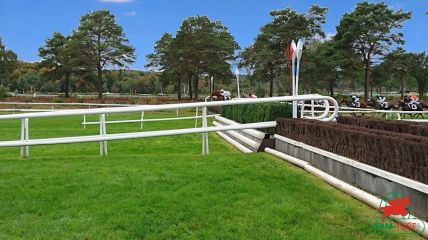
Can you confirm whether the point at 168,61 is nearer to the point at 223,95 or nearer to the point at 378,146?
the point at 223,95

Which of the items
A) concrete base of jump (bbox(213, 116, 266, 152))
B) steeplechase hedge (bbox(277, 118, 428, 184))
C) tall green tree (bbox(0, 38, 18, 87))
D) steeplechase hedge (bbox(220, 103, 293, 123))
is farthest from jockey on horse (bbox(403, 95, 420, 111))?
tall green tree (bbox(0, 38, 18, 87))

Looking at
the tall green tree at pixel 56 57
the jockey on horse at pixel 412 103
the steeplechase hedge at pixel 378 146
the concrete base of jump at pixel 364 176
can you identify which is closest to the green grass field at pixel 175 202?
the concrete base of jump at pixel 364 176

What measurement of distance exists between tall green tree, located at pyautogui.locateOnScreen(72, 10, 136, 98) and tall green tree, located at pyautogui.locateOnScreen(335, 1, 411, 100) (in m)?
24.4

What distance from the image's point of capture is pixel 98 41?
174 feet

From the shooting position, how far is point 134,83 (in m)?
95.3

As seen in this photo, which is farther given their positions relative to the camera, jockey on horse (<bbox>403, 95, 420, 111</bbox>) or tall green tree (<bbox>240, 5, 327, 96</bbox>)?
tall green tree (<bbox>240, 5, 327, 96</bbox>)

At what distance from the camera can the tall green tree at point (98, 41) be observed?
5247 centimetres

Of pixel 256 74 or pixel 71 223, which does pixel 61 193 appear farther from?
pixel 256 74

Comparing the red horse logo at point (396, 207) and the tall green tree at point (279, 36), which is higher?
the tall green tree at point (279, 36)

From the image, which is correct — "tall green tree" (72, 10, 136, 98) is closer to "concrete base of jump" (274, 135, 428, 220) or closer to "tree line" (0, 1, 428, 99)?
"tree line" (0, 1, 428, 99)

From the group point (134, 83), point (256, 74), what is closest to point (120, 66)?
point (256, 74)

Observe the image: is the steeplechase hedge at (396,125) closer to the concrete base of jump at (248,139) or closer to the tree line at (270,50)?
the concrete base of jump at (248,139)

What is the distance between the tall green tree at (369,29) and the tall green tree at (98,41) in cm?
2438

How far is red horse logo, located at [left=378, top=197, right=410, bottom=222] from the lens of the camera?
3.58 metres
